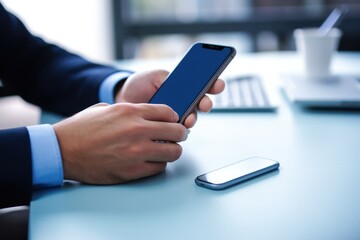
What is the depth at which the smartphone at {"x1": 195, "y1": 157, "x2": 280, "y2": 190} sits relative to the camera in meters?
0.50

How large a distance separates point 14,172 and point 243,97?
50cm

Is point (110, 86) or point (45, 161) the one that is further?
point (110, 86)

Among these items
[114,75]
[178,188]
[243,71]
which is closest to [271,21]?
[243,71]

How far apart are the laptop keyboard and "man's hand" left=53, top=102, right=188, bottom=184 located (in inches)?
12.2

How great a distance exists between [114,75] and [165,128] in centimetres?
34

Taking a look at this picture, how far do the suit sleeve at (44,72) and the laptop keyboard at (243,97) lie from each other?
0.22 metres

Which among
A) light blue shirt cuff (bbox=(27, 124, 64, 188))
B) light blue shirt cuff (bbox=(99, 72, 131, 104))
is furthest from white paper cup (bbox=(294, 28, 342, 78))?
light blue shirt cuff (bbox=(27, 124, 64, 188))

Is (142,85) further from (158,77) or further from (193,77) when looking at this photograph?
(193,77)

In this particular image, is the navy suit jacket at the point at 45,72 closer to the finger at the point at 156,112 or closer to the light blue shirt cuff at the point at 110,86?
the light blue shirt cuff at the point at 110,86


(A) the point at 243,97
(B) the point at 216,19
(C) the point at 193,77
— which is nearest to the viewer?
(C) the point at 193,77

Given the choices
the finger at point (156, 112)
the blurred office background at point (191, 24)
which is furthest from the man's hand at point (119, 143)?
the blurred office background at point (191, 24)

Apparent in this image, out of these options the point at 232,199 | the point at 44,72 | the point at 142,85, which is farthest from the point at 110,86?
the point at 232,199

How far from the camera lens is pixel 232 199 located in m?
0.47

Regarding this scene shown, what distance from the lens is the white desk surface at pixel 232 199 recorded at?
1.34 feet
